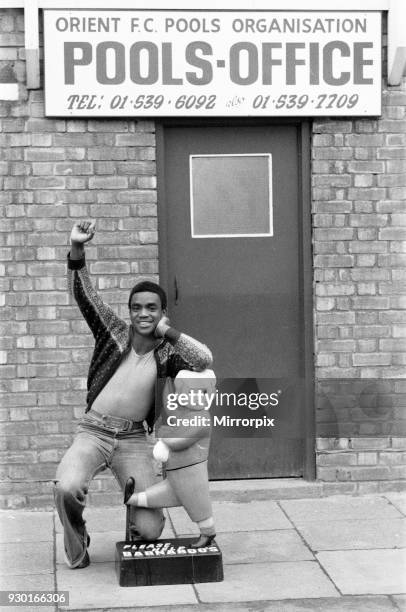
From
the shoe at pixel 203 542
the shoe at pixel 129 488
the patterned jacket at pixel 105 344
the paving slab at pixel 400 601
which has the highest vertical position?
the patterned jacket at pixel 105 344

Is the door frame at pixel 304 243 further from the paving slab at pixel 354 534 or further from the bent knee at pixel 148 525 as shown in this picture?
the bent knee at pixel 148 525

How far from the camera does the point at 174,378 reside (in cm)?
498

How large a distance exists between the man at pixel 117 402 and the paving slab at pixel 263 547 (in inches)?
24.0

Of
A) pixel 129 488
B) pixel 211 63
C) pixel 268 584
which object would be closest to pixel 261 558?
pixel 268 584

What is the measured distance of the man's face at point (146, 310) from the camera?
4957 millimetres

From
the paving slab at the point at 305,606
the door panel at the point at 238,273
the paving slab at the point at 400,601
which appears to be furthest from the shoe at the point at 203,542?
the door panel at the point at 238,273

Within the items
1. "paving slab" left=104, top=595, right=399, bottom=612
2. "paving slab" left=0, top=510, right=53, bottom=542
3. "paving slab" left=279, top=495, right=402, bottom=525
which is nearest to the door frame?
"paving slab" left=279, top=495, right=402, bottom=525

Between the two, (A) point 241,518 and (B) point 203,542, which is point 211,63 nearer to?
(A) point 241,518

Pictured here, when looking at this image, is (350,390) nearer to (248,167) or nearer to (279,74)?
(248,167)

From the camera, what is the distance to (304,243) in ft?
21.8

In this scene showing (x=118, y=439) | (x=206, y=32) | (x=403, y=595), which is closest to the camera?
(x=403, y=595)

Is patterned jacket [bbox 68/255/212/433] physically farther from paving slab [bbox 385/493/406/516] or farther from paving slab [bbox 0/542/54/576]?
paving slab [bbox 385/493/406/516]

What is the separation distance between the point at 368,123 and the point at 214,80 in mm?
1129

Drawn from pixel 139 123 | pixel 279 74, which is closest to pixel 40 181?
pixel 139 123
